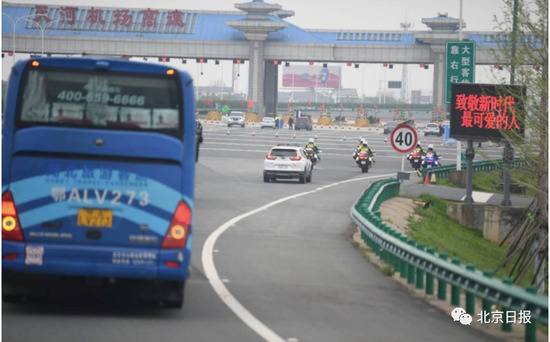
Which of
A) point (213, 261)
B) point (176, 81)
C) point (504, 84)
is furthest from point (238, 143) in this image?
point (176, 81)

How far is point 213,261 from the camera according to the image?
22.0 metres

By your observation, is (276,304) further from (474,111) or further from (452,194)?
(452,194)

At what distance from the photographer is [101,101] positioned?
47.2 ft

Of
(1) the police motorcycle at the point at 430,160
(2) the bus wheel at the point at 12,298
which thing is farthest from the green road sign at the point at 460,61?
(2) the bus wheel at the point at 12,298

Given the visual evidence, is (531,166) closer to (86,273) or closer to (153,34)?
(86,273)

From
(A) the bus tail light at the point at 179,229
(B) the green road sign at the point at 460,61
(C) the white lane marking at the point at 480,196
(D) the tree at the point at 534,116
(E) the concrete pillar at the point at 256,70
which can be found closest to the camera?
(A) the bus tail light at the point at 179,229

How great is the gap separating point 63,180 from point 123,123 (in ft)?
3.09

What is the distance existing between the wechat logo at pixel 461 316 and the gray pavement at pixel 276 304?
137 millimetres

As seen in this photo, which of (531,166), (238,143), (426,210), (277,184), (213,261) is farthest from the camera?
(238,143)

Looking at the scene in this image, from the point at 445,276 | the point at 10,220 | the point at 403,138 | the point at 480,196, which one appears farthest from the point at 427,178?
the point at 10,220

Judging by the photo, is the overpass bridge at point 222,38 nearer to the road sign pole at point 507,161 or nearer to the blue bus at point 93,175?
the road sign pole at point 507,161

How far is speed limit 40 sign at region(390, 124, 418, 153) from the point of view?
122 feet

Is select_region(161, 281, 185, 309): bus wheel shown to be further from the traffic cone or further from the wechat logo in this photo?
the traffic cone

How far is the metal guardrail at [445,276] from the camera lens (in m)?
13.4
